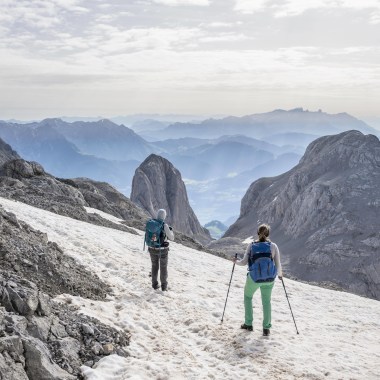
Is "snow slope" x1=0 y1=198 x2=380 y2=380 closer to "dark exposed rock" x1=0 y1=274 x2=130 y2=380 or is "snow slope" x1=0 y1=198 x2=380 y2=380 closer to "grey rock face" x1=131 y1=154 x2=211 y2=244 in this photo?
"dark exposed rock" x1=0 y1=274 x2=130 y2=380

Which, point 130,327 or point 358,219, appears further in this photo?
point 358,219

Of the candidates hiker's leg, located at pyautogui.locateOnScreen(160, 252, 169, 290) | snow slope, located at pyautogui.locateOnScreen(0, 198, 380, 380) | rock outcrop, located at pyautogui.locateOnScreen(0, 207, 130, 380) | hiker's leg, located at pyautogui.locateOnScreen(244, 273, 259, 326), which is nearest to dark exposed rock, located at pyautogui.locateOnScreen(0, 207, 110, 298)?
rock outcrop, located at pyautogui.locateOnScreen(0, 207, 130, 380)

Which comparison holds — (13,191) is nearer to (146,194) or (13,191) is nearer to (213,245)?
(213,245)

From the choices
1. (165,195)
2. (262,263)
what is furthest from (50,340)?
(165,195)

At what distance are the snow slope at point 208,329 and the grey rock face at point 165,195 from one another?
118 meters

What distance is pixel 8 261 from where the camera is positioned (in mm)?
12984

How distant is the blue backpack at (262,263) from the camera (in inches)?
488

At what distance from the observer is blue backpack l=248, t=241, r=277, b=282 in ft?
40.7

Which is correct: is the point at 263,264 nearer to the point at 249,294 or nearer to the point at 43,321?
the point at 249,294

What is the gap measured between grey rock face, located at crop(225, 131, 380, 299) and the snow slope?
256ft

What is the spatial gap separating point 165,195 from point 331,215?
59.2 m

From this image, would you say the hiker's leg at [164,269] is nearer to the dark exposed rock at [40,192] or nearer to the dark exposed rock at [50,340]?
the dark exposed rock at [50,340]

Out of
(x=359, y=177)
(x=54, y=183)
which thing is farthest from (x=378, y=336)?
(x=359, y=177)

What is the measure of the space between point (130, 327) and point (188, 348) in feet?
5.99
